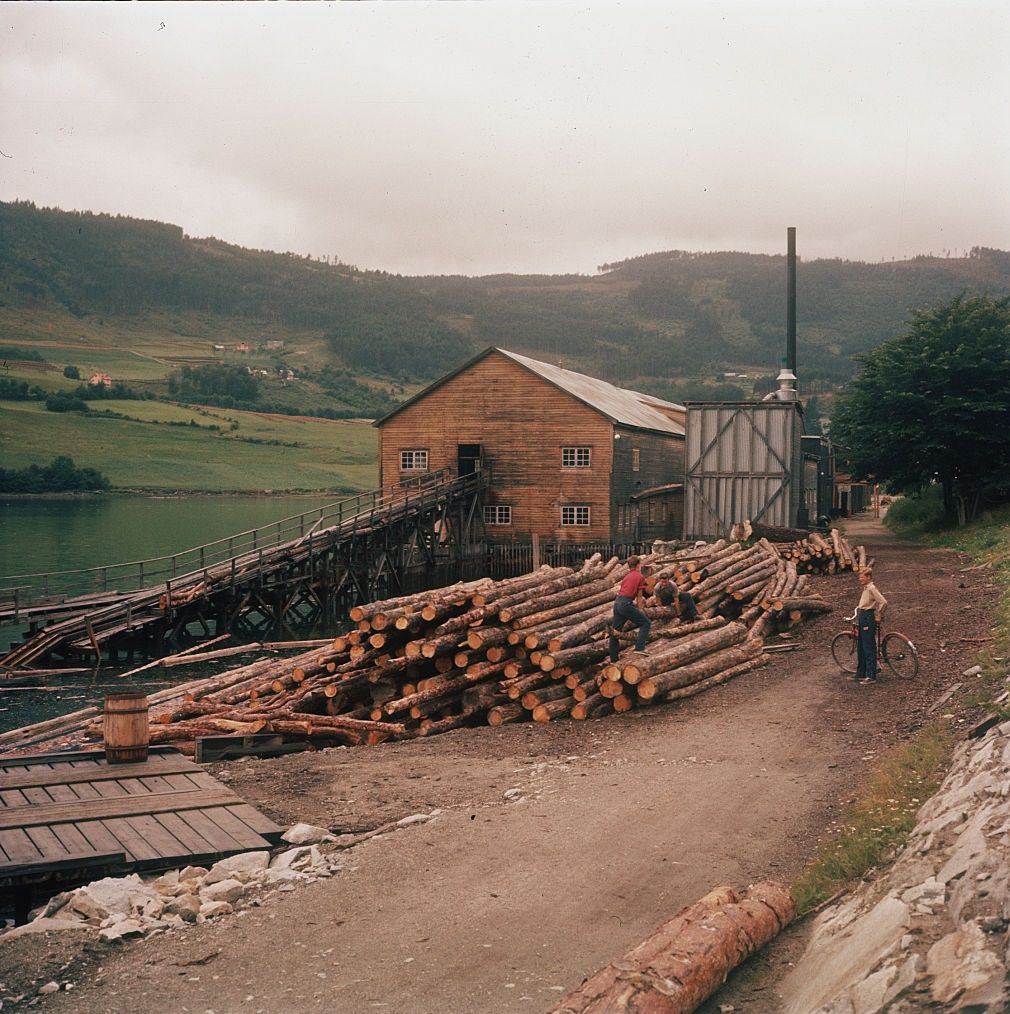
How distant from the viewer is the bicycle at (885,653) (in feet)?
54.7

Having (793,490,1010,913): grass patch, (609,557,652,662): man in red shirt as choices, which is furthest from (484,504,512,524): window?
(609,557,652,662): man in red shirt

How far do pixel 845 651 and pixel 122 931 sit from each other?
558 inches

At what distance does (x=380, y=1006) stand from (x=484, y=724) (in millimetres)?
9596

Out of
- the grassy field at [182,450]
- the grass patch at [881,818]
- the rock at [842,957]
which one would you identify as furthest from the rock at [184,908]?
the grassy field at [182,450]

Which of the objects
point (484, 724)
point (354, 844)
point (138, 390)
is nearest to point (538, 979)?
point (354, 844)

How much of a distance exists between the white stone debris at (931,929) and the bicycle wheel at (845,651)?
31.0ft

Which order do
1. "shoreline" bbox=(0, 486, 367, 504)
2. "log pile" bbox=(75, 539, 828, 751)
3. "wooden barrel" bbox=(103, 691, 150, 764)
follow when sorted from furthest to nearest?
1. "shoreline" bbox=(0, 486, 367, 504)
2. "log pile" bbox=(75, 539, 828, 751)
3. "wooden barrel" bbox=(103, 691, 150, 764)

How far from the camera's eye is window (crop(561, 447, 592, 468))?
4503 cm

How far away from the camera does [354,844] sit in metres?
9.96

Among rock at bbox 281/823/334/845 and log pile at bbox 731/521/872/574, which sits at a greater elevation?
log pile at bbox 731/521/872/574

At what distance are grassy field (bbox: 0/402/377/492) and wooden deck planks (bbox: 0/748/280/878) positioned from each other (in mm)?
94612

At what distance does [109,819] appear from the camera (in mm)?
10148

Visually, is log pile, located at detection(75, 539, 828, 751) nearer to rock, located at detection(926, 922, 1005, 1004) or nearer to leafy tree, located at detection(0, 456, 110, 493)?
rock, located at detection(926, 922, 1005, 1004)

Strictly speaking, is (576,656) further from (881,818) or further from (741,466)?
(741,466)
